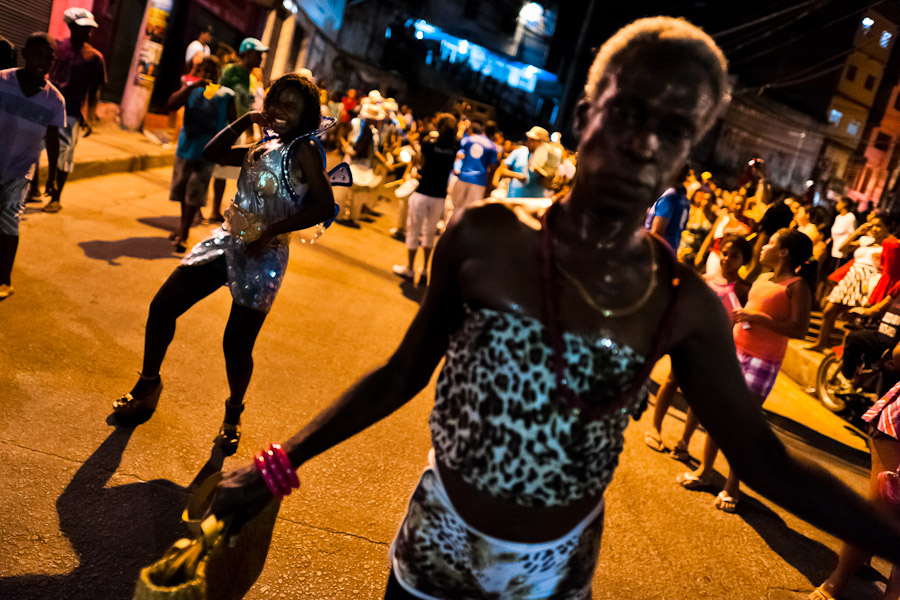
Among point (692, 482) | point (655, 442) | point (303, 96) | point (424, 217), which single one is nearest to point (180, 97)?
point (424, 217)

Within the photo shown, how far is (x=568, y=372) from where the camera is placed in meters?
1.41

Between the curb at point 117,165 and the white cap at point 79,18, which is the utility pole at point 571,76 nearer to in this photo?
the curb at point 117,165

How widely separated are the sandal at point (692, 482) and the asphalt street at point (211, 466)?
63mm

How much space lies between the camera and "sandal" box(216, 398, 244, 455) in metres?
3.79

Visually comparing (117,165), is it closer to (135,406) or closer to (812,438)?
(135,406)

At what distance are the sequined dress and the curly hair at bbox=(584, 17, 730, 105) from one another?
7.93ft

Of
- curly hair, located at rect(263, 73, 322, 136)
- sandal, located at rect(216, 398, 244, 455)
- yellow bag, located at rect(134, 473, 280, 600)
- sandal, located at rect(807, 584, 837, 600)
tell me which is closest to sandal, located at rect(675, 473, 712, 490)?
sandal, located at rect(807, 584, 837, 600)

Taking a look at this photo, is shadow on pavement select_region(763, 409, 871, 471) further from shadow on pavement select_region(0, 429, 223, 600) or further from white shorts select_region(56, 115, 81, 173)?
white shorts select_region(56, 115, 81, 173)

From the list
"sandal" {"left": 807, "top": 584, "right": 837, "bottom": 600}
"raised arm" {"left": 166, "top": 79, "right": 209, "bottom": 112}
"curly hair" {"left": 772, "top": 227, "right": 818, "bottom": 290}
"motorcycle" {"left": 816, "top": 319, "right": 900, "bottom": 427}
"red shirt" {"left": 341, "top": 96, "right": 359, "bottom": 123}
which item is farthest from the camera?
"red shirt" {"left": 341, "top": 96, "right": 359, "bottom": 123}

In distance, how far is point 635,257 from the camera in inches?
61.1

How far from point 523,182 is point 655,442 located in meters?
5.10

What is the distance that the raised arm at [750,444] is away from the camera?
59.2 inches

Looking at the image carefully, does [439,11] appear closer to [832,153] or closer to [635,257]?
[832,153]

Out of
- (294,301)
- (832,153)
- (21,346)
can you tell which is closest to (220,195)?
(294,301)
